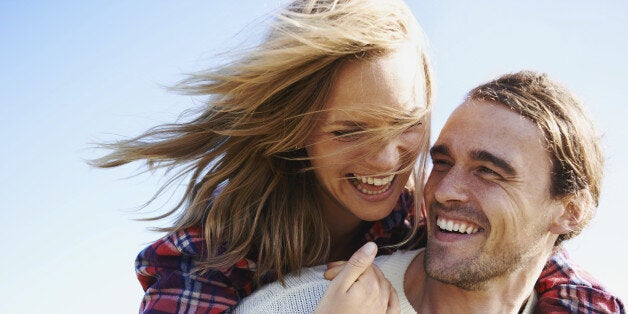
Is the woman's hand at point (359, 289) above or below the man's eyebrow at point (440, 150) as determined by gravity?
below

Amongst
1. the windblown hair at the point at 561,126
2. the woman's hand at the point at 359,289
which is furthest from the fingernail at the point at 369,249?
the windblown hair at the point at 561,126

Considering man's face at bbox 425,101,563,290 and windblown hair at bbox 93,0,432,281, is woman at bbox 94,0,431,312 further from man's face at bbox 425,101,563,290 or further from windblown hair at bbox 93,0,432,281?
man's face at bbox 425,101,563,290

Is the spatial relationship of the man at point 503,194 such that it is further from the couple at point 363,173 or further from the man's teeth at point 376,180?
the man's teeth at point 376,180

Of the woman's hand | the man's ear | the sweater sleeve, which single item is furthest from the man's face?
the sweater sleeve

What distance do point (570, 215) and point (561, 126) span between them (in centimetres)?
41

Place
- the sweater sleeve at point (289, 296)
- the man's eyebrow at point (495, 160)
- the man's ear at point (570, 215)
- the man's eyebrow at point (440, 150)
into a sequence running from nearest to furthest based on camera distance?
the sweater sleeve at point (289, 296), the man's eyebrow at point (495, 160), the man's eyebrow at point (440, 150), the man's ear at point (570, 215)

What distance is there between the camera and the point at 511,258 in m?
3.20

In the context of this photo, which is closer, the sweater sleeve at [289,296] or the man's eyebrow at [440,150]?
the sweater sleeve at [289,296]

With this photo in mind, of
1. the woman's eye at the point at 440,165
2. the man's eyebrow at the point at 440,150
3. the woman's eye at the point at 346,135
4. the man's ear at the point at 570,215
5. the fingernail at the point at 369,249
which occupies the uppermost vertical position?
the woman's eye at the point at 346,135

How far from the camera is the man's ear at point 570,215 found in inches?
129

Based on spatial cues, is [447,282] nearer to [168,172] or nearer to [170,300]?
[170,300]

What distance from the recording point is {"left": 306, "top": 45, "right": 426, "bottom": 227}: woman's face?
3.10 metres

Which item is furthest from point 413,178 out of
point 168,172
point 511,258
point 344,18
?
point 168,172

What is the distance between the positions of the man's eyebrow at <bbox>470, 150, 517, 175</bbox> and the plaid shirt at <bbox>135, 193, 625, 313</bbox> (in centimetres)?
65
